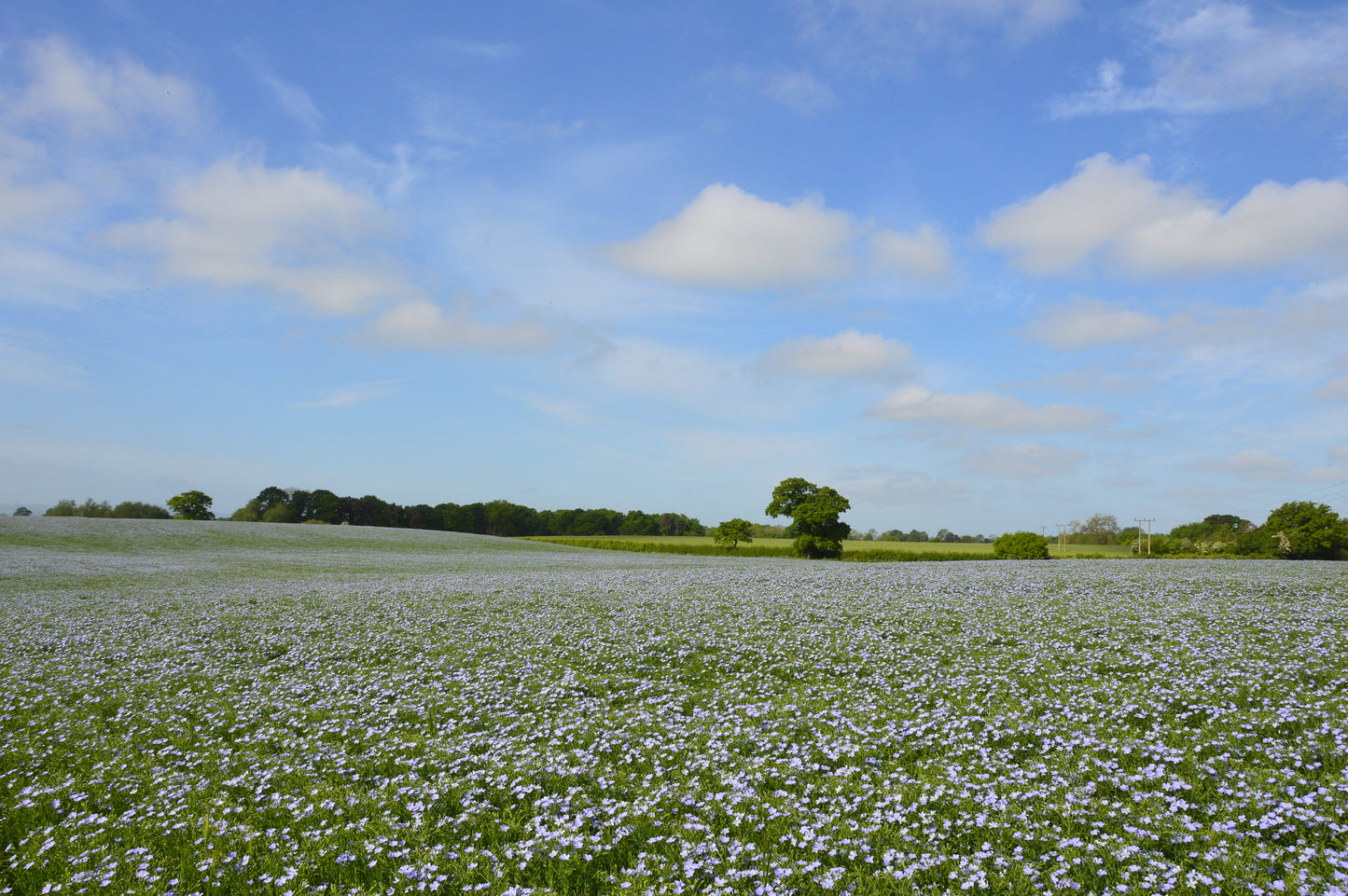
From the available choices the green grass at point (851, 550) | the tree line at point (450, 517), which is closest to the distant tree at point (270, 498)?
the tree line at point (450, 517)

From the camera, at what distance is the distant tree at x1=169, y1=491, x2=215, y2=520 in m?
89.6

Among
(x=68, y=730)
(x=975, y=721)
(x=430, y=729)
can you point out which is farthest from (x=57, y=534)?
(x=975, y=721)

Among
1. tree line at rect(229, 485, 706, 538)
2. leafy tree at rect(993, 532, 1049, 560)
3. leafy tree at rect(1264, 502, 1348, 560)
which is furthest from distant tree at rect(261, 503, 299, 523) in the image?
leafy tree at rect(1264, 502, 1348, 560)

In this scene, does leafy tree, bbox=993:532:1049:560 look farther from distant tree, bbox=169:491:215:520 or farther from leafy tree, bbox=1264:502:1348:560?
distant tree, bbox=169:491:215:520

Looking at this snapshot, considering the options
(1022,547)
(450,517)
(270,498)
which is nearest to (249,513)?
(270,498)

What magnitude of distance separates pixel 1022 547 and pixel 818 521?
18.1 meters

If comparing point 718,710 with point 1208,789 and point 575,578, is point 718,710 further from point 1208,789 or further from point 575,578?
point 575,578

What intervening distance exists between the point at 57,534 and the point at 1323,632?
73.8 metres

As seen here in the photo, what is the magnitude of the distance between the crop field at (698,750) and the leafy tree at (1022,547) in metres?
41.5

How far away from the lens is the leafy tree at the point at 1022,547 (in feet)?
195

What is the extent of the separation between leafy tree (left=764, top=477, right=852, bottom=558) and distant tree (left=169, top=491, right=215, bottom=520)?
3022 inches

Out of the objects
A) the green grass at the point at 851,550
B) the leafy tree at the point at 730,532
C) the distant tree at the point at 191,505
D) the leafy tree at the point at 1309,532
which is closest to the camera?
the leafy tree at the point at 1309,532

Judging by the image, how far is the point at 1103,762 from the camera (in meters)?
7.84

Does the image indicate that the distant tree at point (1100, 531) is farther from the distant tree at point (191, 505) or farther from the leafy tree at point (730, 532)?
the distant tree at point (191, 505)
